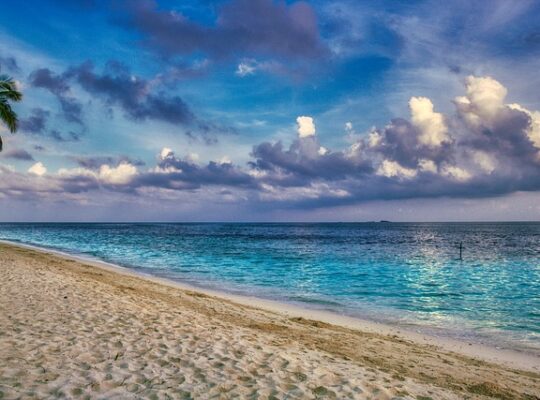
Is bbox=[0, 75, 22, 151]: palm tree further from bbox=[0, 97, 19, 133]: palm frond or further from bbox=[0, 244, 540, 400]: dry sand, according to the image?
bbox=[0, 244, 540, 400]: dry sand

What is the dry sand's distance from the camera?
23.2 ft

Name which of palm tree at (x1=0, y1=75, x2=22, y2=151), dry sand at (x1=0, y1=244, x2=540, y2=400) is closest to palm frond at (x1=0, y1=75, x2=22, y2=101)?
palm tree at (x1=0, y1=75, x2=22, y2=151)

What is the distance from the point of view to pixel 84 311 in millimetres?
12445

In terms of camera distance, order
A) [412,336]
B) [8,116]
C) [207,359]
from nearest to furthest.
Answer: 1. [207,359]
2. [412,336]
3. [8,116]

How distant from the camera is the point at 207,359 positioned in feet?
28.2

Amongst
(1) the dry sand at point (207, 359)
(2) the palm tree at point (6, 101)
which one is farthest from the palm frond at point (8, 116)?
(1) the dry sand at point (207, 359)

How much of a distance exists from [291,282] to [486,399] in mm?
20858

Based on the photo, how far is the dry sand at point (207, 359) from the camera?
23.2ft

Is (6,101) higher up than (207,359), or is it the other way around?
(6,101)

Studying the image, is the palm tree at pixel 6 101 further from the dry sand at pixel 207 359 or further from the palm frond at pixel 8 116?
the dry sand at pixel 207 359

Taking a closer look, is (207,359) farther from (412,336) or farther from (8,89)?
(8,89)

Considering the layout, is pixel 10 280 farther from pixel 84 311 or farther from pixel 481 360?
pixel 481 360

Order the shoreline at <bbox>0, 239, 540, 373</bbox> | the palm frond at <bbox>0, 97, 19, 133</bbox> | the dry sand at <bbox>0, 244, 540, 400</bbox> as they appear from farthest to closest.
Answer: the palm frond at <bbox>0, 97, 19, 133</bbox> → the shoreline at <bbox>0, 239, 540, 373</bbox> → the dry sand at <bbox>0, 244, 540, 400</bbox>

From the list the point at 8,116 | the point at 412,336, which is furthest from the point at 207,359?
the point at 8,116
